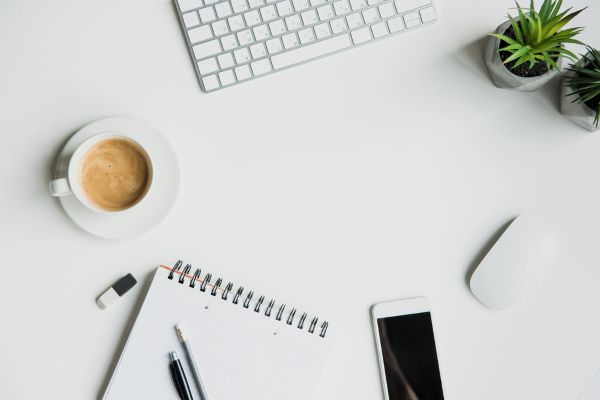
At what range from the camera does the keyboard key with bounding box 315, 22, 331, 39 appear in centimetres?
89

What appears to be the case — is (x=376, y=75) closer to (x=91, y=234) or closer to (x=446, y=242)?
(x=446, y=242)

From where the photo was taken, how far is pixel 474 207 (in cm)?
92

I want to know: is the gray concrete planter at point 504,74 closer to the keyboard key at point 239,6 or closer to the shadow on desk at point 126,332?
the keyboard key at point 239,6

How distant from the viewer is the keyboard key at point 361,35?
35.1 inches

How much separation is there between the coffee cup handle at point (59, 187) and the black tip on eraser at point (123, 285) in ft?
0.58

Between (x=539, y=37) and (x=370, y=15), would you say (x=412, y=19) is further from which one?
(x=539, y=37)

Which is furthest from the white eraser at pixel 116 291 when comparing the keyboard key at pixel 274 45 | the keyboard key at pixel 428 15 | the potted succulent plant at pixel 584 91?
the potted succulent plant at pixel 584 91

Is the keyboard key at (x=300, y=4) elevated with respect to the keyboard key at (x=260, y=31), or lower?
elevated

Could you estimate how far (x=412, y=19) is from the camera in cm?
90

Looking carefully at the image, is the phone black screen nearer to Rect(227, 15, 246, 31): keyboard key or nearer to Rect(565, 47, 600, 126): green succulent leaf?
Rect(565, 47, 600, 126): green succulent leaf

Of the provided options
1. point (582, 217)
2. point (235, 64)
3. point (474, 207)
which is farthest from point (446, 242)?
point (235, 64)

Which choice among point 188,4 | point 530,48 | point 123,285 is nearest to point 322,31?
point 188,4

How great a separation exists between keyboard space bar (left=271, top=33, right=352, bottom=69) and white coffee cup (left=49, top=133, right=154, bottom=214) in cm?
27

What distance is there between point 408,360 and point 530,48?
0.56 meters
